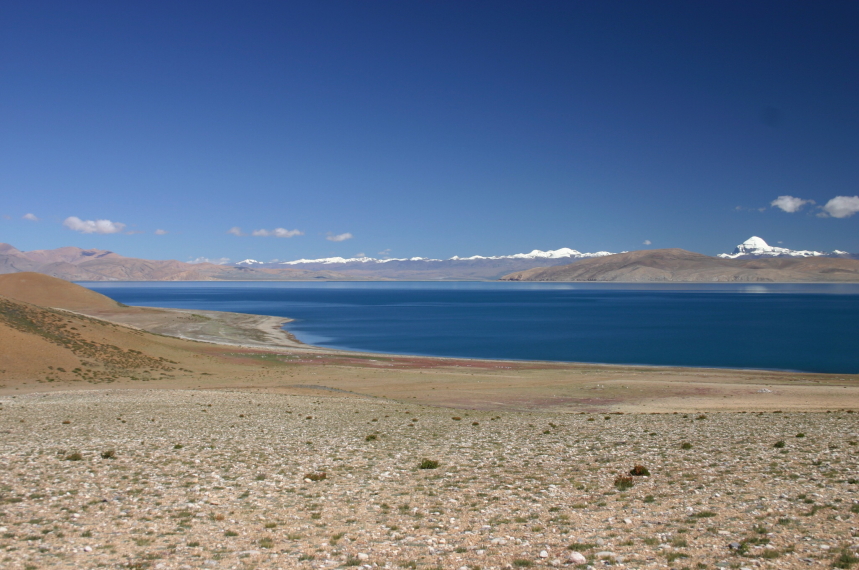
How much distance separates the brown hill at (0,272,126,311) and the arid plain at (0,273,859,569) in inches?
3423

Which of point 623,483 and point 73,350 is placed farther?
point 73,350

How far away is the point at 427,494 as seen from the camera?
14258 millimetres

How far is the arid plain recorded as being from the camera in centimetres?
1021

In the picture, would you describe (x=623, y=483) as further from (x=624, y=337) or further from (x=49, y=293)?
(x=49, y=293)

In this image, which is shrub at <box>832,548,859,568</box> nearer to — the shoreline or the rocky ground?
the rocky ground

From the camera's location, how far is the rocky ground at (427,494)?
33.1 ft

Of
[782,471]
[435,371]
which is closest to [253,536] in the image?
[782,471]

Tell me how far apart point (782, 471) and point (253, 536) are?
1336 centimetres

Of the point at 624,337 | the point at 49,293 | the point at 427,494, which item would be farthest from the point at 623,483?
the point at 49,293

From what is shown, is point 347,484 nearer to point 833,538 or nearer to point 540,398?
point 833,538

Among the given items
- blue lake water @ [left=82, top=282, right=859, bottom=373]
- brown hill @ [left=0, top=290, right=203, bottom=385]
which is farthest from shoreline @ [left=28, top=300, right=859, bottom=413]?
blue lake water @ [left=82, top=282, right=859, bottom=373]

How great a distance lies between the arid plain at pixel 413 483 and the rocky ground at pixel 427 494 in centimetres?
7

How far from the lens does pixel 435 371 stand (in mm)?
57562

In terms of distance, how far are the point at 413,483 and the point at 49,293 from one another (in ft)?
411
